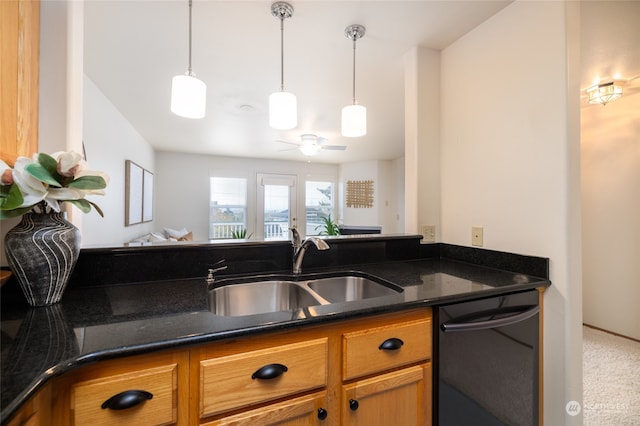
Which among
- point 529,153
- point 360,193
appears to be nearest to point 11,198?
point 529,153

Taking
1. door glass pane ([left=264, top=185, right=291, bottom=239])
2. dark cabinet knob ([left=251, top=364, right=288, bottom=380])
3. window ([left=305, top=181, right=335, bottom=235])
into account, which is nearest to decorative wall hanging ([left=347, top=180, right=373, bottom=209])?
window ([left=305, top=181, right=335, bottom=235])

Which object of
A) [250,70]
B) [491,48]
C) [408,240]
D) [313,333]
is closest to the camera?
[313,333]

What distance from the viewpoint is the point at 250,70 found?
2104 mm

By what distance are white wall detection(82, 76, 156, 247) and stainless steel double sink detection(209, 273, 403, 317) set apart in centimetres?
123

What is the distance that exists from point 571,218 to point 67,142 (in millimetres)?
2161

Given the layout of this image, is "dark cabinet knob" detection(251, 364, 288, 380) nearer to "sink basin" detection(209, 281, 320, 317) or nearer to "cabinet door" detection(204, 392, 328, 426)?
"cabinet door" detection(204, 392, 328, 426)

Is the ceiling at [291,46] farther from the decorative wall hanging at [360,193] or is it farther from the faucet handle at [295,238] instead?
the decorative wall hanging at [360,193]

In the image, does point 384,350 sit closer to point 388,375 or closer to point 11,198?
point 388,375

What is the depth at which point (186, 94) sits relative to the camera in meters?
1.27

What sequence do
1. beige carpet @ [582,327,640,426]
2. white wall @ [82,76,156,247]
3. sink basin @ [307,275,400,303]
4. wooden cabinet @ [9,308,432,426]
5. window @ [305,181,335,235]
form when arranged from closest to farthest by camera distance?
wooden cabinet @ [9,308,432,426], sink basin @ [307,275,400,303], beige carpet @ [582,327,640,426], white wall @ [82,76,156,247], window @ [305,181,335,235]

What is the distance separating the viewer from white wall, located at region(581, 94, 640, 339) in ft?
8.27

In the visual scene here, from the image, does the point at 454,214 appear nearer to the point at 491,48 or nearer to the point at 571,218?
the point at 571,218

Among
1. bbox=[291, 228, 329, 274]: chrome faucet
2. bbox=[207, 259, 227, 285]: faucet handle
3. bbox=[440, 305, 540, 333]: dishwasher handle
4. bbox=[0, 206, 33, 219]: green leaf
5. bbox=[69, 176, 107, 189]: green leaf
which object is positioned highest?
bbox=[69, 176, 107, 189]: green leaf

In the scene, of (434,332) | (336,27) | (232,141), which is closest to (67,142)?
(336,27)
